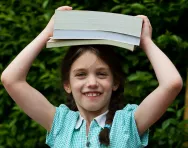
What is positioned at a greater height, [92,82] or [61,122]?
[92,82]

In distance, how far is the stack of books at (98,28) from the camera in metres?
3.17

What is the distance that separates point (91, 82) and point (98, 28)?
0.84ft

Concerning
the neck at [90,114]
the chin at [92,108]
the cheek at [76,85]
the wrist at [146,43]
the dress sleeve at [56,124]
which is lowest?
the dress sleeve at [56,124]

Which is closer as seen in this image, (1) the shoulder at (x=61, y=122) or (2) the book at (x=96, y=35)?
(2) the book at (x=96, y=35)

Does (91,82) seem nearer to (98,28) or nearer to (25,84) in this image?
(98,28)

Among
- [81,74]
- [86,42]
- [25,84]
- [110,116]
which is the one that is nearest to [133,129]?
[110,116]

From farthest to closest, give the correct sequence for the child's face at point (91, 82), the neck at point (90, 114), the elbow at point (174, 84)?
the neck at point (90, 114) < the child's face at point (91, 82) < the elbow at point (174, 84)

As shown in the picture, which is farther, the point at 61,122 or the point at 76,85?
the point at 61,122

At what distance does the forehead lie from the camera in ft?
10.6

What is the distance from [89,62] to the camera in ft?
10.6

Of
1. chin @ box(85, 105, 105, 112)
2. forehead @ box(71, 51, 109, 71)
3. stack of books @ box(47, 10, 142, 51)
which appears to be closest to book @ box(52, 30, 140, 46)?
stack of books @ box(47, 10, 142, 51)

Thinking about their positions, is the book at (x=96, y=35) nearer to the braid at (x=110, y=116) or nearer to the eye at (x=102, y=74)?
the eye at (x=102, y=74)

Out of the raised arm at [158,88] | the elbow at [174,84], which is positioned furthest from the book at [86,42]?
the elbow at [174,84]

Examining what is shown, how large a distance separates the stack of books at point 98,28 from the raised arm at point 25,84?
11cm
